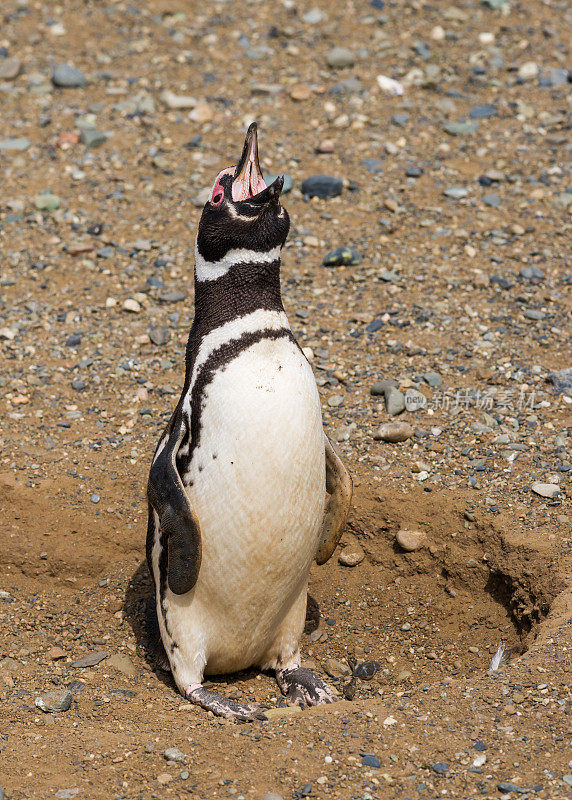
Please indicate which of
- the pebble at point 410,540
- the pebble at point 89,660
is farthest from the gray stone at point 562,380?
the pebble at point 89,660

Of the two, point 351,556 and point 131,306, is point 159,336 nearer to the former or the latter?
point 131,306

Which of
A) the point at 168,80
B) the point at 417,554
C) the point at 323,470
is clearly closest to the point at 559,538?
the point at 417,554

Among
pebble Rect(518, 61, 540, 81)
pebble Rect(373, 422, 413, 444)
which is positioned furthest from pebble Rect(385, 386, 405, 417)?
pebble Rect(518, 61, 540, 81)

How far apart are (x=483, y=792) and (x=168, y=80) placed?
7302 mm

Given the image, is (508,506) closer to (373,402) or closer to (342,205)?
(373,402)

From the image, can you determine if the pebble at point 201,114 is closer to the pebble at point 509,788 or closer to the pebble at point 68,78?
the pebble at point 68,78

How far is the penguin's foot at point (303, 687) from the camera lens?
4469 millimetres

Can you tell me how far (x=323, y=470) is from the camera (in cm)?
443

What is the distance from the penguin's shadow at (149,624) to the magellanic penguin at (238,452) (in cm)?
34

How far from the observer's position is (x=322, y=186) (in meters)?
8.01

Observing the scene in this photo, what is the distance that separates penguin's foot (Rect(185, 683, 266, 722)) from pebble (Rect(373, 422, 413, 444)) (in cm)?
193

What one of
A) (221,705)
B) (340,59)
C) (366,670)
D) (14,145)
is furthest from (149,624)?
(340,59)

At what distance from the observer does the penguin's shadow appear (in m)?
4.82

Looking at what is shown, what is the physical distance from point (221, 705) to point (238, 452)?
107 cm
